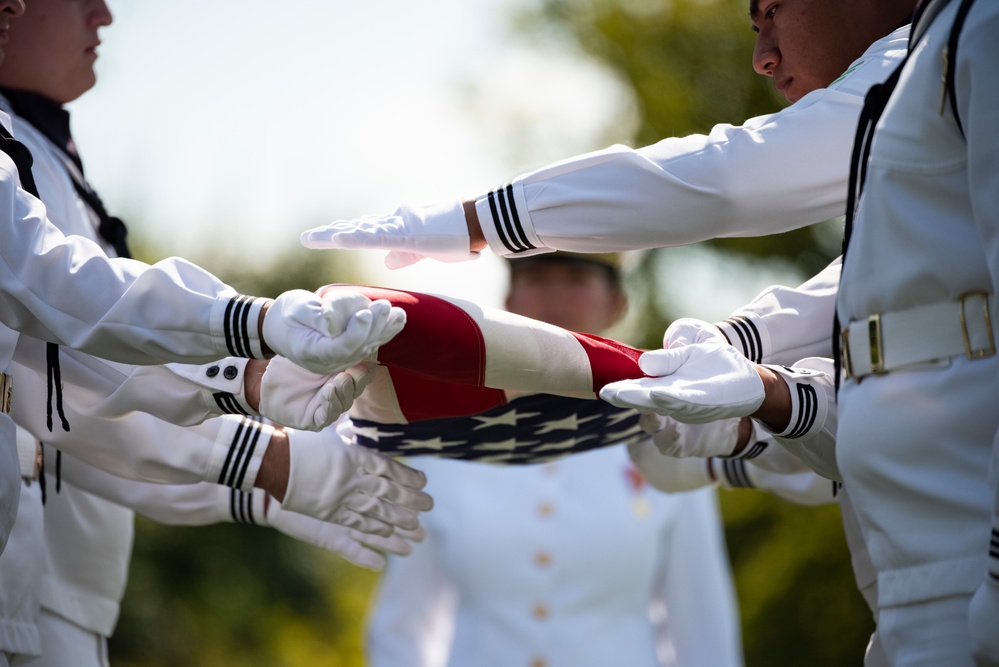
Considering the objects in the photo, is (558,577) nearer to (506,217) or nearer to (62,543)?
(62,543)

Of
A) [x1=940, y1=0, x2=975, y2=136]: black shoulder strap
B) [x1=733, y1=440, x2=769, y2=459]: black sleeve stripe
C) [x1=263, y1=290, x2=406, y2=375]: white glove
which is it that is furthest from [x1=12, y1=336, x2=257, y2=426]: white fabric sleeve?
[x1=940, y1=0, x2=975, y2=136]: black shoulder strap

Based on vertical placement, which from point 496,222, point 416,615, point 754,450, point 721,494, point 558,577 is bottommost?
point 721,494

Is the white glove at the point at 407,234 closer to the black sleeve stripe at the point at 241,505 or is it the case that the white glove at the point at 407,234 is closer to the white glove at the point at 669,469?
the black sleeve stripe at the point at 241,505

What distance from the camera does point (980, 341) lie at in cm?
211

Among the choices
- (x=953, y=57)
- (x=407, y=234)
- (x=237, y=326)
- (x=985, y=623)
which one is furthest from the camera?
(x=407, y=234)

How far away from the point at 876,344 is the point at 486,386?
88 centimetres

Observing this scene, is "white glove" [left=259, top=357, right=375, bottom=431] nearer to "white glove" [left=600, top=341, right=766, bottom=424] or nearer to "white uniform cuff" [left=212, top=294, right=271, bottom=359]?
"white uniform cuff" [left=212, top=294, right=271, bottom=359]

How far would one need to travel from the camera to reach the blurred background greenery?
44.1ft

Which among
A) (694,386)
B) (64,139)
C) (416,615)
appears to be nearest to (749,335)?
(694,386)

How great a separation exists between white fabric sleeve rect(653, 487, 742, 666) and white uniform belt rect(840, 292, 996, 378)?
2.98 meters

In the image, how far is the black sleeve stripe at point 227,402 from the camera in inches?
114

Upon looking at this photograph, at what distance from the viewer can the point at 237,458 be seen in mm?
3285

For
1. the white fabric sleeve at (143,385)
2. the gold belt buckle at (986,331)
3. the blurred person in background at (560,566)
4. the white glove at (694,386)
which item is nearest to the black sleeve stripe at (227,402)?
the white fabric sleeve at (143,385)

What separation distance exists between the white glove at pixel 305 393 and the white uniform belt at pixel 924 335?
1.04 metres
